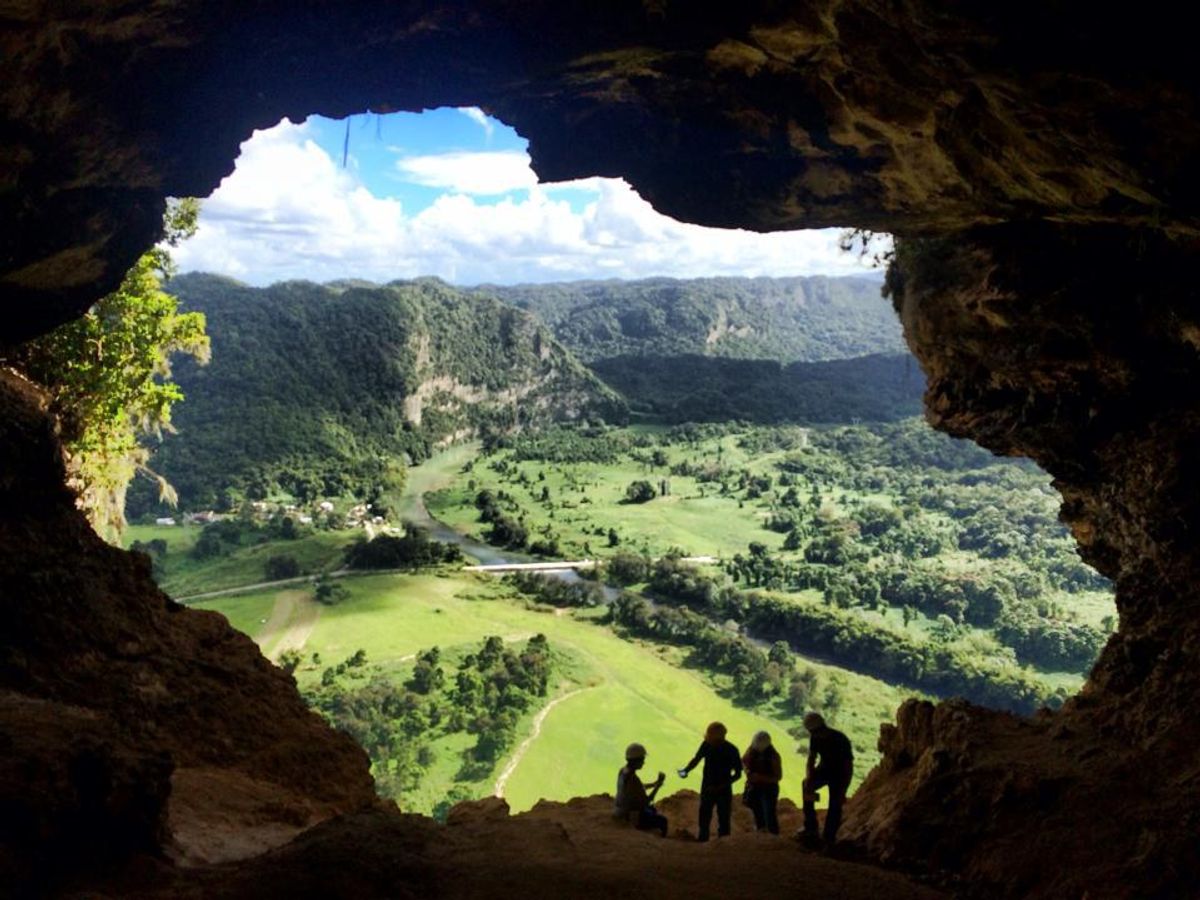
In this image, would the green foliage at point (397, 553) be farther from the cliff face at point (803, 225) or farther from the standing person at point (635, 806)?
the standing person at point (635, 806)

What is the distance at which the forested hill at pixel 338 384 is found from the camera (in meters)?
121

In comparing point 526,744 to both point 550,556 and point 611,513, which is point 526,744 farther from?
point 611,513

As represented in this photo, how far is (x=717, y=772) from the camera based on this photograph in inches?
397

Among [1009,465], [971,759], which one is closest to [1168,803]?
[971,759]

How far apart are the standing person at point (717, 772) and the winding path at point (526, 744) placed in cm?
3138

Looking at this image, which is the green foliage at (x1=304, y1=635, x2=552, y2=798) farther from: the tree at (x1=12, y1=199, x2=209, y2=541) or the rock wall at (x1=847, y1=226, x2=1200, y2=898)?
the rock wall at (x1=847, y1=226, x2=1200, y2=898)

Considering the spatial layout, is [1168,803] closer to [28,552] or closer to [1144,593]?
[1144,593]

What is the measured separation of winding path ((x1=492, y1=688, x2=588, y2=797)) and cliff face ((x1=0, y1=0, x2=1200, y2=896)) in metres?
31.2

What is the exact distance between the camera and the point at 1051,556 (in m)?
96.4

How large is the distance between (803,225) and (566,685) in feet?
153

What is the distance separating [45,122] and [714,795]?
13.8 metres

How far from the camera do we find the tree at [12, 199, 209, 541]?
17.5 meters

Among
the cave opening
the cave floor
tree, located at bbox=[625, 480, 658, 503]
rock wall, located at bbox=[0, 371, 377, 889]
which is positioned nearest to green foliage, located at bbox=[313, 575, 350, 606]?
the cave opening

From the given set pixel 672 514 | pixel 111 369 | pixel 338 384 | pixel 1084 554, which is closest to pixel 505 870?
pixel 1084 554
